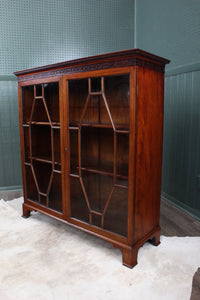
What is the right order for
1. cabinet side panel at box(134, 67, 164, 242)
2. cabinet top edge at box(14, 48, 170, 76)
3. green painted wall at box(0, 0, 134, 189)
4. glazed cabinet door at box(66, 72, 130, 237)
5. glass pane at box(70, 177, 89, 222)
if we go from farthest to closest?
green painted wall at box(0, 0, 134, 189) < glass pane at box(70, 177, 89, 222) < glazed cabinet door at box(66, 72, 130, 237) < cabinet side panel at box(134, 67, 164, 242) < cabinet top edge at box(14, 48, 170, 76)

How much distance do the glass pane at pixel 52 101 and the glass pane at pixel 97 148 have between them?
33 cm

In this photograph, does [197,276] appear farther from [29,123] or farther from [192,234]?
[29,123]

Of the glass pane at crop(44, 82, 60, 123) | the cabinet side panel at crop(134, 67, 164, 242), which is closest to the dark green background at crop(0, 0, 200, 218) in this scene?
the cabinet side panel at crop(134, 67, 164, 242)

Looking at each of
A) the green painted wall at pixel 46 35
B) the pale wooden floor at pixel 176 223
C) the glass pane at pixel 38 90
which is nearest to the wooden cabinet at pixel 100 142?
the glass pane at pixel 38 90

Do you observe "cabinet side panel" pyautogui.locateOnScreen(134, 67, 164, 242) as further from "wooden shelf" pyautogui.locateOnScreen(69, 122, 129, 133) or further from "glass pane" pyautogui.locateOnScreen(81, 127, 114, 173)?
"glass pane" pyautogui.locateOnScreen(81, 127, 114, 173)

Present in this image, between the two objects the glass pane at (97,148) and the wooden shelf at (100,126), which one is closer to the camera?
the wooden shelf at (100,126)

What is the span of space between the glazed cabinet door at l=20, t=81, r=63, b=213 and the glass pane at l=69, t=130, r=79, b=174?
0.17m

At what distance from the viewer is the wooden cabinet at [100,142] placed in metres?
1.57

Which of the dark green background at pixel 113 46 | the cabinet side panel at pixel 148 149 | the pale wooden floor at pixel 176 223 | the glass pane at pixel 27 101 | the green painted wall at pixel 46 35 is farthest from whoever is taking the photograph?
the green painted wall at pixel 46 35

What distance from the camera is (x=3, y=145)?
3.10 meters

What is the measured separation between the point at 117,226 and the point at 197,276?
0.60 metres

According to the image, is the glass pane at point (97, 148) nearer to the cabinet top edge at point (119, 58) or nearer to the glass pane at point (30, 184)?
the cabinet top edge at point (119, 58)

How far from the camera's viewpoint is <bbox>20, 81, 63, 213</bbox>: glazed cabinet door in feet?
6.72

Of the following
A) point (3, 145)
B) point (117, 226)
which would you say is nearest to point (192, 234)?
point (117, 226)
